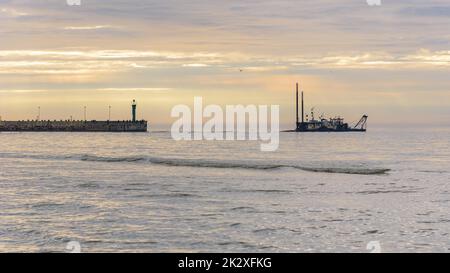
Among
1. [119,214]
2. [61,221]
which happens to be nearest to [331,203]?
[119,214]

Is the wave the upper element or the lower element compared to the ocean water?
lower

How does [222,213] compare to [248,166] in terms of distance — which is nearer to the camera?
[222,213]

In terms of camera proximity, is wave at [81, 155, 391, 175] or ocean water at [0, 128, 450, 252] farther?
wave at [81, 155, 391, 175]

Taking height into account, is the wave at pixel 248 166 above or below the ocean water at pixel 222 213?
below

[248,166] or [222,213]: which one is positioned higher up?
[222,213]

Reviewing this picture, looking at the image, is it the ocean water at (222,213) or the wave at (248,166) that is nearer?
the ocean water at (222,213)

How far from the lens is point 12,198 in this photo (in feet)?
97.8
